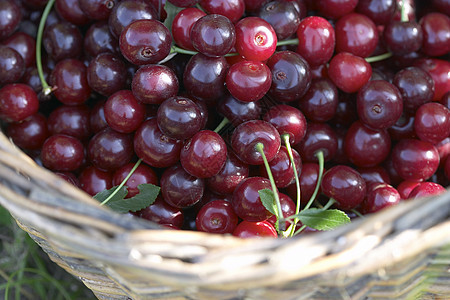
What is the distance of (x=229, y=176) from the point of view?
95 cm

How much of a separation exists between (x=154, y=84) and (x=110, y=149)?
174 mm

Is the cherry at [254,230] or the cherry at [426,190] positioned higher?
the cherry at [426,190]

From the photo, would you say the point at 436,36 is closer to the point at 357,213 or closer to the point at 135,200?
the point at 357,213

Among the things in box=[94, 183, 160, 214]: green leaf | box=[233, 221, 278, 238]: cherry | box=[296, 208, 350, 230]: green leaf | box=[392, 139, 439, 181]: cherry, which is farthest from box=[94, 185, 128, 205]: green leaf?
box=[392, 139, 439, 181]: cherry

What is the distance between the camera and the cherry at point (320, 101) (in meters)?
1.03

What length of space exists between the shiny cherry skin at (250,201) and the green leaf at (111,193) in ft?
0.74

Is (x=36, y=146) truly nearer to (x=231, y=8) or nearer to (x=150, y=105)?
(x=150, y=105)

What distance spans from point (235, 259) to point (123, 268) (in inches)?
6.8

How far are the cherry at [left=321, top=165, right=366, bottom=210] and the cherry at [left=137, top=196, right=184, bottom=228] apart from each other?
0.31 metres

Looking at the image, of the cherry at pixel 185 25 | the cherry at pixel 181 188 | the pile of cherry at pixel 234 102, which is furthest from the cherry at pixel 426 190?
the cherry at pixel 185 25

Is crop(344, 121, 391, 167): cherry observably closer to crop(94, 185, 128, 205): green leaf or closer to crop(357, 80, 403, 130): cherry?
crop(357, 80, 403, 130): cherry

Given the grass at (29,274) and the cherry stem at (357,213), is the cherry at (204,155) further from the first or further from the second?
the grass at (29,274)

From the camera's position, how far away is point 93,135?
1.13 metres

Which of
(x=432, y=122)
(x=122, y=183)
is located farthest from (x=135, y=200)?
(x=432, y=122)
